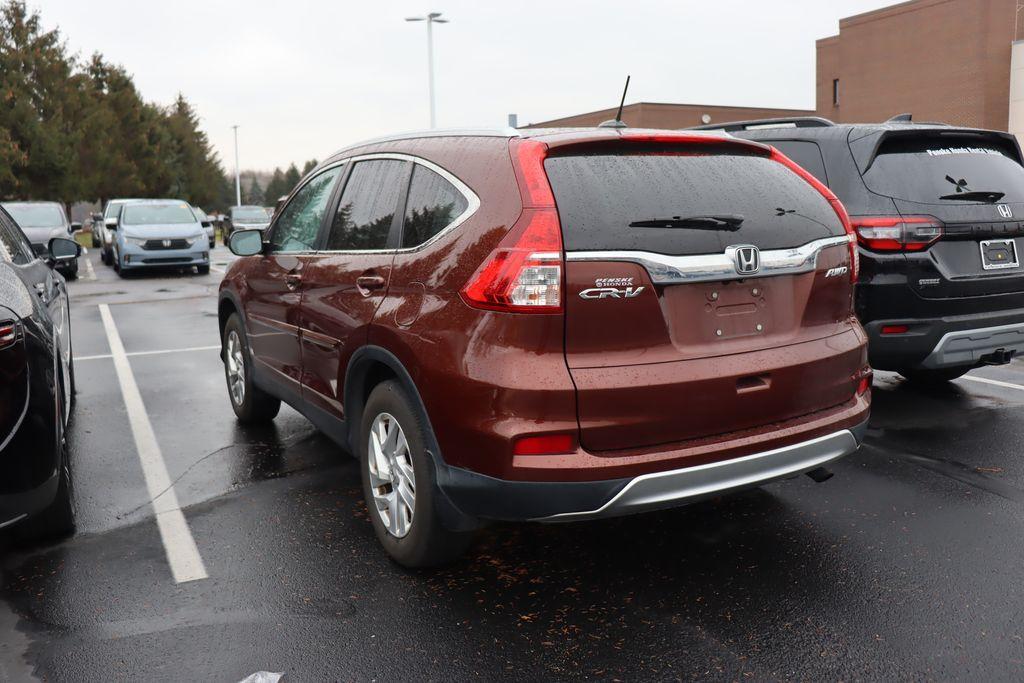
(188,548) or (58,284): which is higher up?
(58,284)

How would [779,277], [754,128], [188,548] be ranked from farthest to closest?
[754,128]
[188,548]
[779,277]

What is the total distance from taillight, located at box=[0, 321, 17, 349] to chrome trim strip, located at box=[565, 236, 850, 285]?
2192 millimetres

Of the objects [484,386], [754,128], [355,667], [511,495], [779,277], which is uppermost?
[754,128]

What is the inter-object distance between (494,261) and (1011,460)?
349 cm

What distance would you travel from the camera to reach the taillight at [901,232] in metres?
5.18

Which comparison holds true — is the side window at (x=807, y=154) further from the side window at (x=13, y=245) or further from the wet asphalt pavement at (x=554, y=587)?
the side window at (x=13, y=245)

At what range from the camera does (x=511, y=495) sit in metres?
3.08

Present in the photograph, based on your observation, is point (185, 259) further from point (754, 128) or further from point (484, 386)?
point (484, 386)

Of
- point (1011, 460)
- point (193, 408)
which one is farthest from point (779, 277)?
point (193, 408)

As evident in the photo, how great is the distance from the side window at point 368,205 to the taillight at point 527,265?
2.90 feet

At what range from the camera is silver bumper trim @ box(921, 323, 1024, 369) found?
5.21m

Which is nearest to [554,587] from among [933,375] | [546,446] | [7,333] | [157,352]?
[546,446]

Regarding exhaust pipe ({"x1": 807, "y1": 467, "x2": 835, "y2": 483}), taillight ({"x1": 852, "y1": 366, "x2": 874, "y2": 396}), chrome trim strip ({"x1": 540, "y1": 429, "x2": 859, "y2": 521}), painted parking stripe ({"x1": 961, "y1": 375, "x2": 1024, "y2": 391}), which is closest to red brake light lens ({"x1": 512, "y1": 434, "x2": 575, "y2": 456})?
chrome trim strip ({"x1": 540, "y1": 429, "x2": 859, "y2": 521})

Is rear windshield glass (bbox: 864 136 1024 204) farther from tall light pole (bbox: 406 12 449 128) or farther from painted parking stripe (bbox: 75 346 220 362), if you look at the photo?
tall light pole (bbox: 406 12 449 128)
